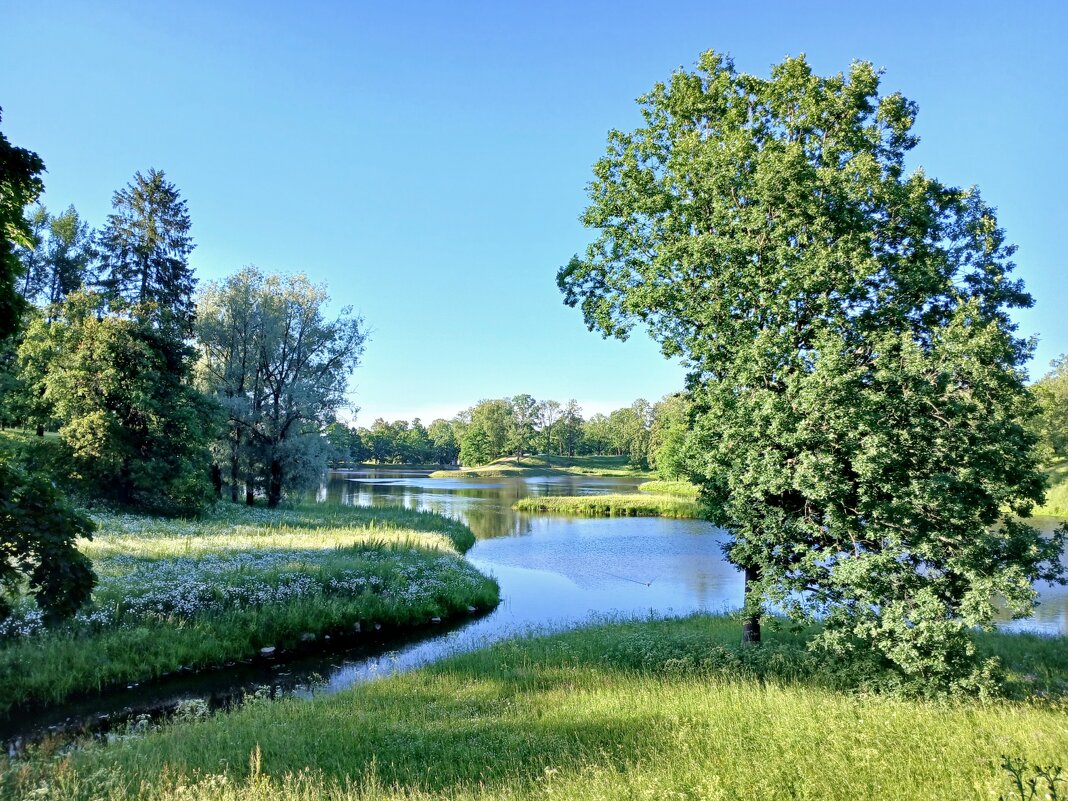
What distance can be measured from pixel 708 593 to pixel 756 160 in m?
18.4

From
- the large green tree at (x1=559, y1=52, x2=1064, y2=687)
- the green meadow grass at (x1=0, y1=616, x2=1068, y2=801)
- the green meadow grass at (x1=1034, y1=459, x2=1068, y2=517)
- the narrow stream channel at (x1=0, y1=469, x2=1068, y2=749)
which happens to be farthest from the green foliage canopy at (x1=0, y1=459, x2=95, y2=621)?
the green meadow grass at (x1=1034, y1=459, x2=1068, y2=517)

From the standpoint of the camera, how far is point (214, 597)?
16859 mm

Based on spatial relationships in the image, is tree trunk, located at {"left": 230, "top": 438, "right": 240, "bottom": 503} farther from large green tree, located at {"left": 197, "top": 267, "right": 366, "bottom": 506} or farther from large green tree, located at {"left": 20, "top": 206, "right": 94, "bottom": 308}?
large green tree, located at {"left": 20, "top": 206, "right": 94, "bottom": 308}

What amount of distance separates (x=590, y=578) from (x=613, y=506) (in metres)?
28.9

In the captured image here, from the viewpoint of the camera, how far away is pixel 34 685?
12.2 meters

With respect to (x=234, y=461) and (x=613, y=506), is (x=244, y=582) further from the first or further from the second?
(x=613, y=506)

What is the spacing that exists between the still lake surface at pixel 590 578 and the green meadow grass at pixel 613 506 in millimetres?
3939

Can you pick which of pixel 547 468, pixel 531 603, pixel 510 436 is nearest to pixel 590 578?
pixel 531 603

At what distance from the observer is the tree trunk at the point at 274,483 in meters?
39.0

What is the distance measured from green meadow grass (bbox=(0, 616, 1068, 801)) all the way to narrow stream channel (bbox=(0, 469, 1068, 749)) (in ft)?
11.4

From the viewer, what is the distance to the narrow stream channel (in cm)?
1288

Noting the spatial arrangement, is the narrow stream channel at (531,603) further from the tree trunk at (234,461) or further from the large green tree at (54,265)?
the large green tree at (54,265)

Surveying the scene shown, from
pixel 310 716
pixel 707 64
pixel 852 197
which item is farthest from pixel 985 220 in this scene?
pixel 310 716

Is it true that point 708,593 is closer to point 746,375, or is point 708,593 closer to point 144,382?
point 746,375
